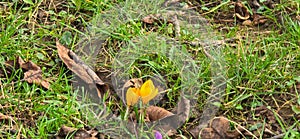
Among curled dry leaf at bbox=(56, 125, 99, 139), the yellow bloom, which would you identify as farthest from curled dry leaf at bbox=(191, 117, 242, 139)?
curled dry leaf at bbox=(56, 125, 99, 139)

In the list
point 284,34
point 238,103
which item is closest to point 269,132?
point 238,103

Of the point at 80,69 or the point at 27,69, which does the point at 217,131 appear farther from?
the point at 27,69

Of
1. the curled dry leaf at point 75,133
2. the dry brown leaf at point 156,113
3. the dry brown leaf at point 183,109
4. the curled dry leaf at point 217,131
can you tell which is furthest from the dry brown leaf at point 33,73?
the curled dry leaf at point 217,131

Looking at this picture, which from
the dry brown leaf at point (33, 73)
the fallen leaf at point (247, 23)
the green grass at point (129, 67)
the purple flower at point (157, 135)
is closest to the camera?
the purple flower at point (157, 135)

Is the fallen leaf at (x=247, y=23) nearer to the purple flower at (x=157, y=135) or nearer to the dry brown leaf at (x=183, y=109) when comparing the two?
the dry brown leaf at (x=183, y=109)

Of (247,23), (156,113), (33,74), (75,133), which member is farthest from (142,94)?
(247,23)

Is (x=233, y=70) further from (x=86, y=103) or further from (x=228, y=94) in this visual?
(x=86, y=103)
